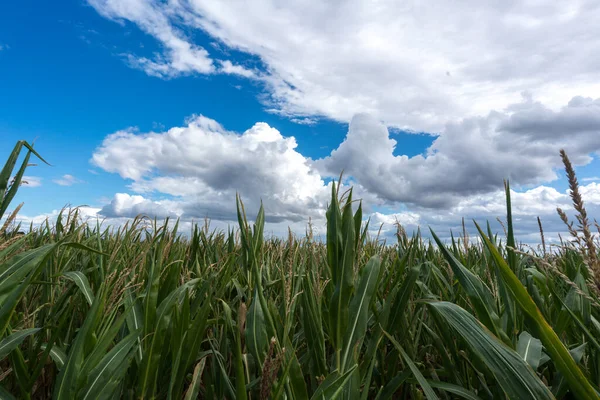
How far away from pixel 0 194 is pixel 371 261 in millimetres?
1529

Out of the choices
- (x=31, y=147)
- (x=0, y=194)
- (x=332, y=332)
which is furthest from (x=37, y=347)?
(x=332, y=332)

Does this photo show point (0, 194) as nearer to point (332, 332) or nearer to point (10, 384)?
point (10, 384)

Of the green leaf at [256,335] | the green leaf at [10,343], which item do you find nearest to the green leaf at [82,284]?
the green leaf at [10,343]

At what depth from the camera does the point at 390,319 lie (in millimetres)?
1587

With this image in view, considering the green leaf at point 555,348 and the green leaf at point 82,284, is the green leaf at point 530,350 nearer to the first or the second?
the green leaf at point 555,348

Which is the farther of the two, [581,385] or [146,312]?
[146,312]

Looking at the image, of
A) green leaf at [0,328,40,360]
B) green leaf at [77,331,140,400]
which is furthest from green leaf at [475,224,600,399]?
green leaf at [0,328,40,360]

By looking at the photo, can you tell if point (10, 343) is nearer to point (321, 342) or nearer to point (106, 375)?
point (106, 375)

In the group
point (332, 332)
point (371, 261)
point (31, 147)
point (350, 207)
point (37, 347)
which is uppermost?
point (31, 147)

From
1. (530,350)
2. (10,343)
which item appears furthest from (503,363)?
(10,343)

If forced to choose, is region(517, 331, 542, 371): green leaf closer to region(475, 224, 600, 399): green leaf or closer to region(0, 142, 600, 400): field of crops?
region(0, 142, 600, 400): field of crops

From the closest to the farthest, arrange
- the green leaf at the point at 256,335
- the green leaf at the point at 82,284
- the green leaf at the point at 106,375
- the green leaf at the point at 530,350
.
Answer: the green leaf at the point at 106,375, the green leaf at the point at 530,350, the green leaf at the point at 256,335, the green leaf at the point at 82,284

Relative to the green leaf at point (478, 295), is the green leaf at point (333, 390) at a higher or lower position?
lower

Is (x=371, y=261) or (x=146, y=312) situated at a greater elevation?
(x=371, y=261)
